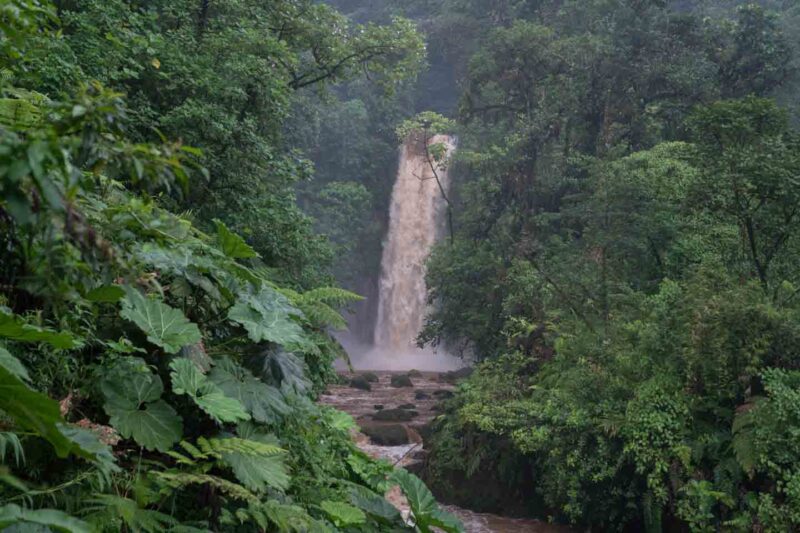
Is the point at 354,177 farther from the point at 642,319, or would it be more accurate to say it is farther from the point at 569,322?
the point at 642,319

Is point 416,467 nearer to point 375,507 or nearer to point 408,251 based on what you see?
point 375,507

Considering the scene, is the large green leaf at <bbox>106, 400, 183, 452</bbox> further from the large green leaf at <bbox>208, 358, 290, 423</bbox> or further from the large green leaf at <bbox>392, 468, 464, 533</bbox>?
the large green leaf at <bbox>392, 468, 464, 533</bbox>

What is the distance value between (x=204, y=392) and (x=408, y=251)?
82.3 feet

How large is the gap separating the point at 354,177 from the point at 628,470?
2284cm

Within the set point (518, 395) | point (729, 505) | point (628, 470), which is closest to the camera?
point (729, 505)

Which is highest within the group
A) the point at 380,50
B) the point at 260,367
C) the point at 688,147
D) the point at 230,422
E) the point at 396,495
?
the point at 380,50

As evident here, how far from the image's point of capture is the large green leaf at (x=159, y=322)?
3.50 m

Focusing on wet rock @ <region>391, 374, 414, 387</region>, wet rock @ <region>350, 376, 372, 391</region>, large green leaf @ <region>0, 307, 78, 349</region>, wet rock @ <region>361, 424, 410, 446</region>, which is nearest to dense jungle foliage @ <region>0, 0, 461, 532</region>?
large green leaf @ <region>0, 307, 78, 349</region>

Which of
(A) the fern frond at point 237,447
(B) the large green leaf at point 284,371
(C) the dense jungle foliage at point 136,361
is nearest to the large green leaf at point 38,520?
(C) the dense jungle foliage at point 136,361

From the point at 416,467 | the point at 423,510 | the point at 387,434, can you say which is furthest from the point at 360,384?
the point at 423,510

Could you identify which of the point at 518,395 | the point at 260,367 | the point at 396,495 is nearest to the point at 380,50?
the point at 518,395

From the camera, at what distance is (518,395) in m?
12.4

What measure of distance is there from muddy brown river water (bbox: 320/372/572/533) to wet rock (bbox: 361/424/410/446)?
61 mm

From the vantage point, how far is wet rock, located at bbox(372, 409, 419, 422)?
17188mm
